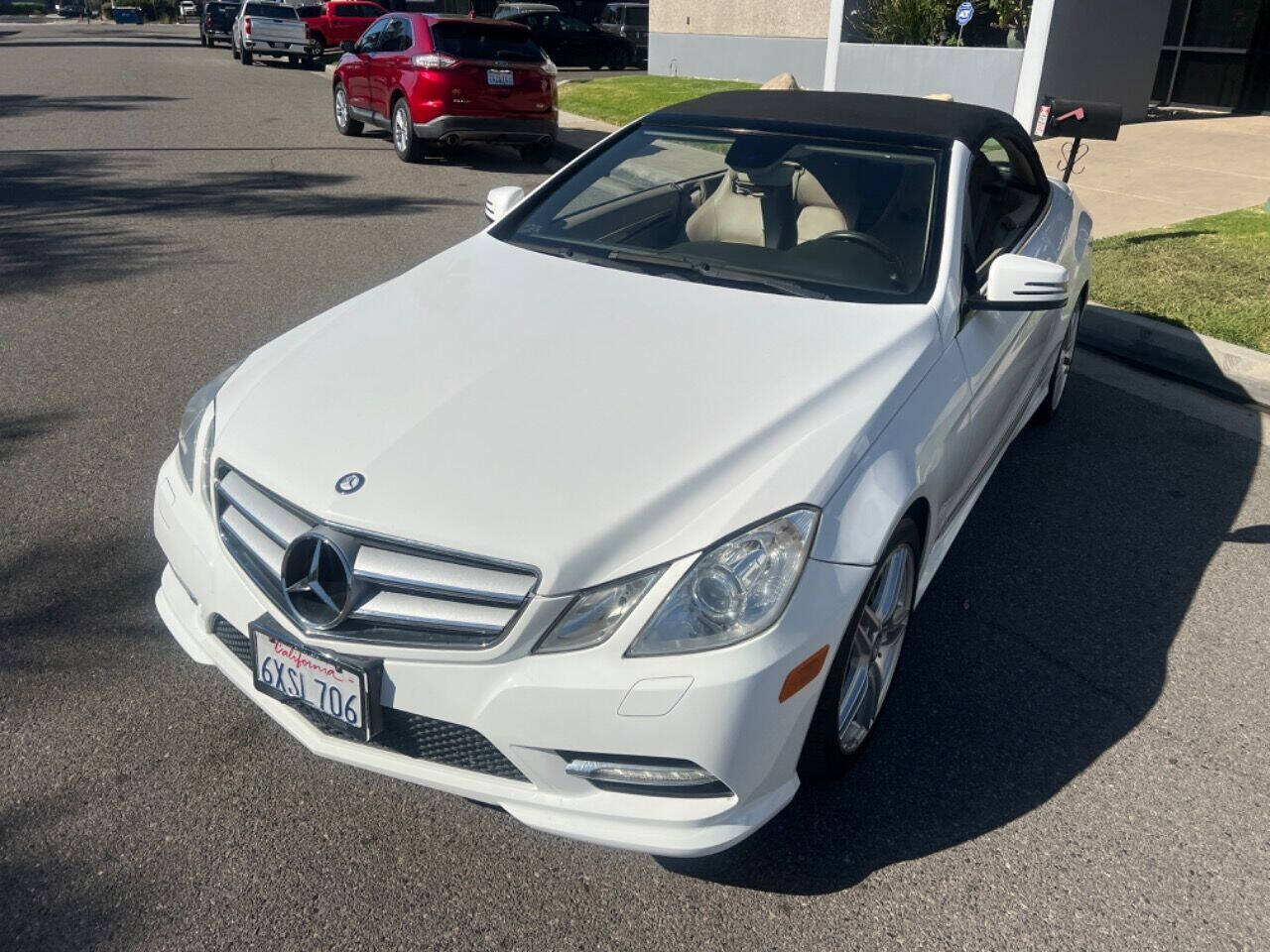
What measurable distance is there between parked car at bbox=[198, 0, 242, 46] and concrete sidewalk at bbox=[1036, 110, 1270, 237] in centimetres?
3134

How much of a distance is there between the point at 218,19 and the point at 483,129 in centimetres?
3003

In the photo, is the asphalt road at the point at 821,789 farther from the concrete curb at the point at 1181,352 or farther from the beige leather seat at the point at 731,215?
the beige leather seat at the point at 731,215

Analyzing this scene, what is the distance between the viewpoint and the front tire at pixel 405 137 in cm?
1210

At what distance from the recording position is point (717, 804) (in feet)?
7.53

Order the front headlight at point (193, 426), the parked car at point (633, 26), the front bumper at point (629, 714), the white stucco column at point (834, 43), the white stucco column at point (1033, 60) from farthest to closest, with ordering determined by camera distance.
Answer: the parked car at point (633, 26)
the white stucco column at point (834, 43)
the white stucco column at point (1033, 60)
the front headlight at point (193, 426)
the front bumper at point (629, 714)

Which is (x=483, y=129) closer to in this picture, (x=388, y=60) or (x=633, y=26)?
(x=388, y=60)

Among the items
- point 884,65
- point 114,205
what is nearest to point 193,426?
point 114,205

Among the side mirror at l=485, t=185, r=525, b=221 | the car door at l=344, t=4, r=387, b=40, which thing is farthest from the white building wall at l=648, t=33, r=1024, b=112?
the car door at l=344, t=4, r=387, b=40

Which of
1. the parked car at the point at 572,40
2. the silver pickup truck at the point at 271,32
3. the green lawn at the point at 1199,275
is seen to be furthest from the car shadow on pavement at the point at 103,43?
the green lawn at the point at 1199,275

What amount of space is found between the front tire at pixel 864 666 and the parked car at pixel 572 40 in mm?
26364

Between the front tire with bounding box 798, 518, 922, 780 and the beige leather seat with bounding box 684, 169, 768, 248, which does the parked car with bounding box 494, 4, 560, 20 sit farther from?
the front tire with bounding box 798, 518, 922, 780

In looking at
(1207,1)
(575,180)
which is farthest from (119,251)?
(1207,1)

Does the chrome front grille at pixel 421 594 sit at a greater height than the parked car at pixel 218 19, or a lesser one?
greater

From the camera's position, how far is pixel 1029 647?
3.52 meters
